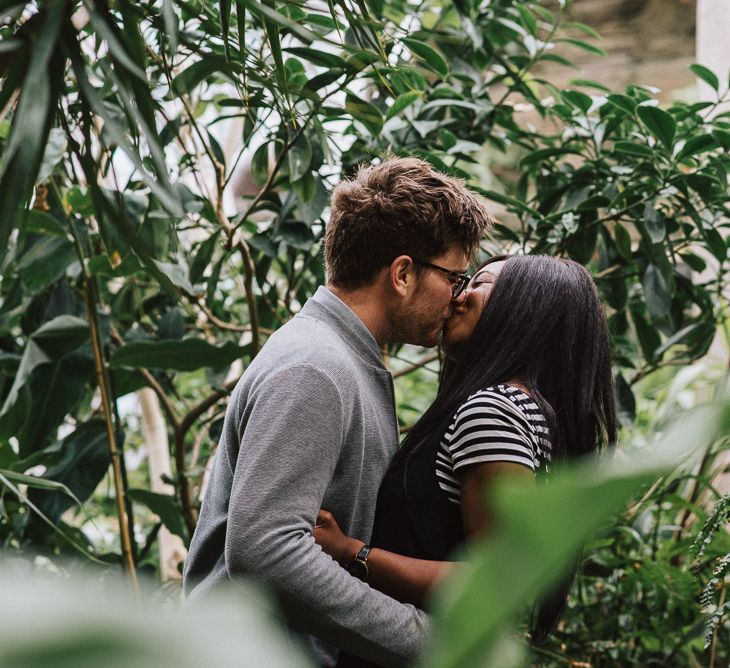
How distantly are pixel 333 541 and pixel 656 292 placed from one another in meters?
1.07

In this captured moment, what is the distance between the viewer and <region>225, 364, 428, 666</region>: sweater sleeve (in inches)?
42.8

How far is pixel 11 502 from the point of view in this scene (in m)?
2.16

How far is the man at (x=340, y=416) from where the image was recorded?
1.10 m

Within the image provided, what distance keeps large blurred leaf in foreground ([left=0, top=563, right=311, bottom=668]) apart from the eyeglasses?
118cm

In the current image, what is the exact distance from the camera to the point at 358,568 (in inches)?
46.9

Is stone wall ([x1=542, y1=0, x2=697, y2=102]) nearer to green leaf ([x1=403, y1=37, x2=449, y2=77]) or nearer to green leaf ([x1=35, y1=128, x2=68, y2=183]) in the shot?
green leaf ([x1=403, y1=37, x2=449, y2=77])

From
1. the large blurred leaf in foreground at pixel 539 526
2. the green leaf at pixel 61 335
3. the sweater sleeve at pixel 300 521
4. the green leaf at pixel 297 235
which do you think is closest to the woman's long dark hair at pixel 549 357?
the sweater sleeve at pixel 300 521

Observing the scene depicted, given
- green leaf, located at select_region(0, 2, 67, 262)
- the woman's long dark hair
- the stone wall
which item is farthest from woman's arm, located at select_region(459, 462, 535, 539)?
the stone wall

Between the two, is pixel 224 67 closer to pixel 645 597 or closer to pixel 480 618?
pixel 480 618

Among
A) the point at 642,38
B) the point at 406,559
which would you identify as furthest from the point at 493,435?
the point at 642,38

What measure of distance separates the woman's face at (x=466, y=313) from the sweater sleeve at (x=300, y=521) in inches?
13.9

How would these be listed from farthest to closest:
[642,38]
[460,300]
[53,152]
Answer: [642,38] → [53,152] → [460,300]

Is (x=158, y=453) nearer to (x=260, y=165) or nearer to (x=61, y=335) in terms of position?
(x=61, y=335)

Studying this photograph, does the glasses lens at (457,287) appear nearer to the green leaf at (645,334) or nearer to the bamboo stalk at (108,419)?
the bamboo stalk at (108,419)
